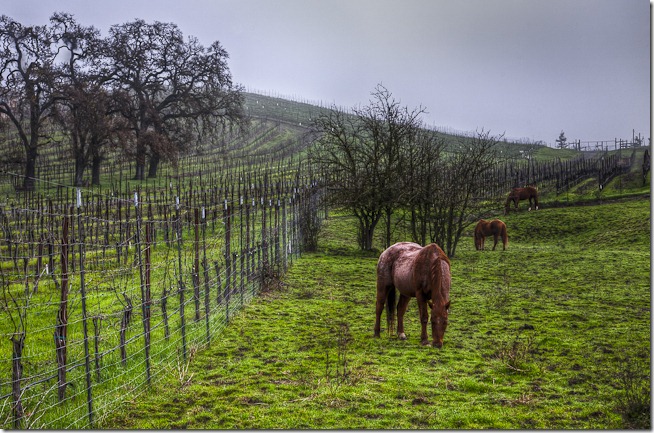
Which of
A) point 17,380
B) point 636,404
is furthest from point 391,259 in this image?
point 17,380

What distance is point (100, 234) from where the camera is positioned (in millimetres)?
22578

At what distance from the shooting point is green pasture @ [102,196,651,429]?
5.68 metres

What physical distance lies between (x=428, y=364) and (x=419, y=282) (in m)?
1.42

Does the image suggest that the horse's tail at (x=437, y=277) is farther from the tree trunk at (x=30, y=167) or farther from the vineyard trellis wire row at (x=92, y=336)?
the tree trunk at (x=30, y=167)

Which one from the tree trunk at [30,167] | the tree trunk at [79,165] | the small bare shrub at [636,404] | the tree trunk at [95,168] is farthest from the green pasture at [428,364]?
the tree trunk at [95,168]

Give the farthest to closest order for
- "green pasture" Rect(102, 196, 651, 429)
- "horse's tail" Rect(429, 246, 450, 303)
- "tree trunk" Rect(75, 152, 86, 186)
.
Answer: "tree trunk" Rect(75, 152, 86, 186) < "horse's tail" Rect(429, 246, 450, 303) < "green pasture" Rect(102, 196, 651, 429)

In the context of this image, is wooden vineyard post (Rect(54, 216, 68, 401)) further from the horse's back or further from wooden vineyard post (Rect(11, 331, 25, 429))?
the horse's back

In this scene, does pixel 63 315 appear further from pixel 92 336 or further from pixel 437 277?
pixel 437 277

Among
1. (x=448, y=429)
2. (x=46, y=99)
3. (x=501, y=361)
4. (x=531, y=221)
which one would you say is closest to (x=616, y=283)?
(x=501, y=361)

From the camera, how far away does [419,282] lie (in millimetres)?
8812

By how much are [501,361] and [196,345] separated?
4369mm

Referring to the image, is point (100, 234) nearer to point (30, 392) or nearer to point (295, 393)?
point (30, 392)

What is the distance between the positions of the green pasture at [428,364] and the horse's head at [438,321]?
0.16m

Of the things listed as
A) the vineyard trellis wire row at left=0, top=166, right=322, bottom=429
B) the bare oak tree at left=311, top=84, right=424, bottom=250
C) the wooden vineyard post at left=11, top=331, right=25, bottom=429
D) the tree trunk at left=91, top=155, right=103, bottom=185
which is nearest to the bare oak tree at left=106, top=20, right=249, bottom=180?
the tree trunk at left=91, top=155, right=103, bottom=185
